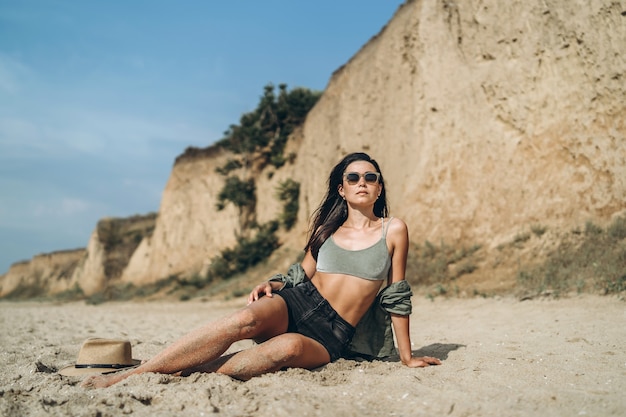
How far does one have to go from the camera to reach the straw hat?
11.9 ft

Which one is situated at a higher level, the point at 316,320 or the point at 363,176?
the point at 363,176

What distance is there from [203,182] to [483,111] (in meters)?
17.2

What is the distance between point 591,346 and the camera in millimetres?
4316

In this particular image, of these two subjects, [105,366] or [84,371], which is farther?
[105,366]

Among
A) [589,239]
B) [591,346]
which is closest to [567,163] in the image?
[589,239]

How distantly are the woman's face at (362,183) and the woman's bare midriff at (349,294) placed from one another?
0.63 m

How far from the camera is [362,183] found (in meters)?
3.97

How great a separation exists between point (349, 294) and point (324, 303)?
186 millimetres

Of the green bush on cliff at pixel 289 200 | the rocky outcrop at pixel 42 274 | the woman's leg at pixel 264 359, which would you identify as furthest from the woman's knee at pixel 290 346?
A: the rocky outcrop at pixel 42 274

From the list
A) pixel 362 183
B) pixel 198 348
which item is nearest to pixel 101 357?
pixel 198 348

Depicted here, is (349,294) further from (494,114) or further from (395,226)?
(494,114)

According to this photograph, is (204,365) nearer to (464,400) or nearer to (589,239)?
(464,400)

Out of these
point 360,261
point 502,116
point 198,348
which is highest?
point 502,116

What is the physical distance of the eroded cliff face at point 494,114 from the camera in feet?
28.9
